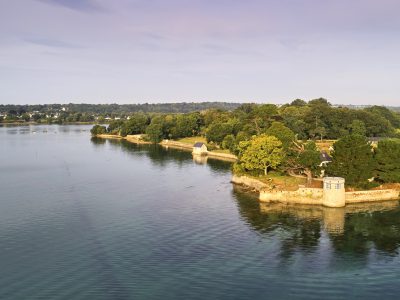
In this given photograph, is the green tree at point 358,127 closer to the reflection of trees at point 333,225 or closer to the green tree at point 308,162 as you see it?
the green tree at point 308,162

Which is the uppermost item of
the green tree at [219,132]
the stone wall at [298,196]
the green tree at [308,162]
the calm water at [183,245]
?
the green tree at [219,132]

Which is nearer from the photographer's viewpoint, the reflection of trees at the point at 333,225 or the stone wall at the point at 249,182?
the reflection of trees at the point at 333,225

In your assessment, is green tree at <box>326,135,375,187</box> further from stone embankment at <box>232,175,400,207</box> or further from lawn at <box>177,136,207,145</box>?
lawn at <box>177,136,207,145</box>

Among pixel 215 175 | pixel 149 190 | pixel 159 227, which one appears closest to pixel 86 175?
pixel 149 190

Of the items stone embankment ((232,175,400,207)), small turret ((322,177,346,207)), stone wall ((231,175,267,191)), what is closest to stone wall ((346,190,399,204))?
stone embankment ((232,175,400,207))

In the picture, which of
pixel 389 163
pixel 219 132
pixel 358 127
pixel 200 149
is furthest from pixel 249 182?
pixel 219 132

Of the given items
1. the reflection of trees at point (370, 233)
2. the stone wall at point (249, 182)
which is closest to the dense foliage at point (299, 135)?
the stone wall at point (249, 182)
